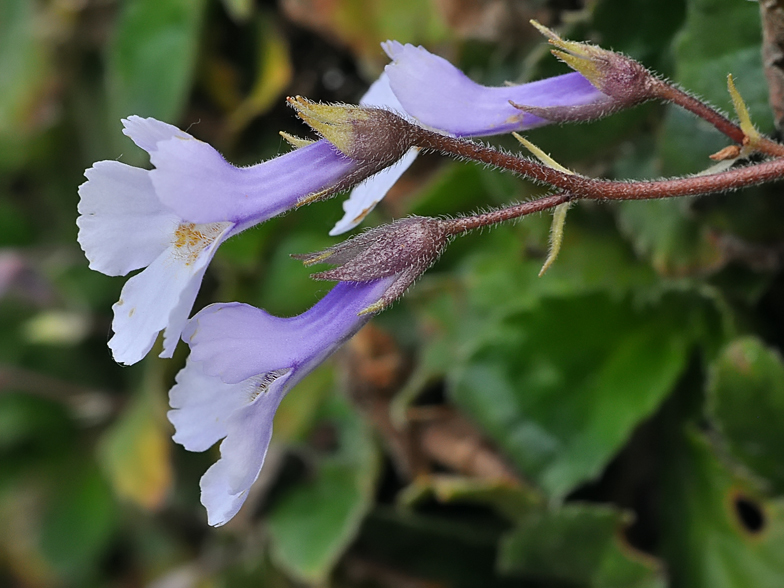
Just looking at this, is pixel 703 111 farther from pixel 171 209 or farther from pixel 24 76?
pixel 24 76

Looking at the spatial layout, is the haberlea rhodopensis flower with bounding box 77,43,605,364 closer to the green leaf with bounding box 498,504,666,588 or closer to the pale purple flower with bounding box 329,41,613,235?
the pale purple flower with bounding box 329,41,613,235

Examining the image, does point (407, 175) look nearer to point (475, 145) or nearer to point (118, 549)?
point (475, 145)

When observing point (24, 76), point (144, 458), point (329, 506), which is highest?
point (24, 76)

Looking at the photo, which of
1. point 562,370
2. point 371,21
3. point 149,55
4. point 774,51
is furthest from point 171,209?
point 149,55

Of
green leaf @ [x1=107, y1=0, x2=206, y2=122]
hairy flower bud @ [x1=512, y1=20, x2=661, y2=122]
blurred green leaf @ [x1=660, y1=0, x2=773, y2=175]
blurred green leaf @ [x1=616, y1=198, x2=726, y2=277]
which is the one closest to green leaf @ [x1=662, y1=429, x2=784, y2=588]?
blurred green leaf @ [x1=616, y1=198, x2=726, y2=277]

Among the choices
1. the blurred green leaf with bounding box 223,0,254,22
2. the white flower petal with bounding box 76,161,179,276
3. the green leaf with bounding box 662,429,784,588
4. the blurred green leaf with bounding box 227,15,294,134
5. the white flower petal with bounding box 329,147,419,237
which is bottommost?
the green leaf with bounding box 662,429,784,588

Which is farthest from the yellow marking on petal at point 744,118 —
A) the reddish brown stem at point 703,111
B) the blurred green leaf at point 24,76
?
the blurred green leaf at point 24,76

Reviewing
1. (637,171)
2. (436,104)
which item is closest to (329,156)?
(436,104)
